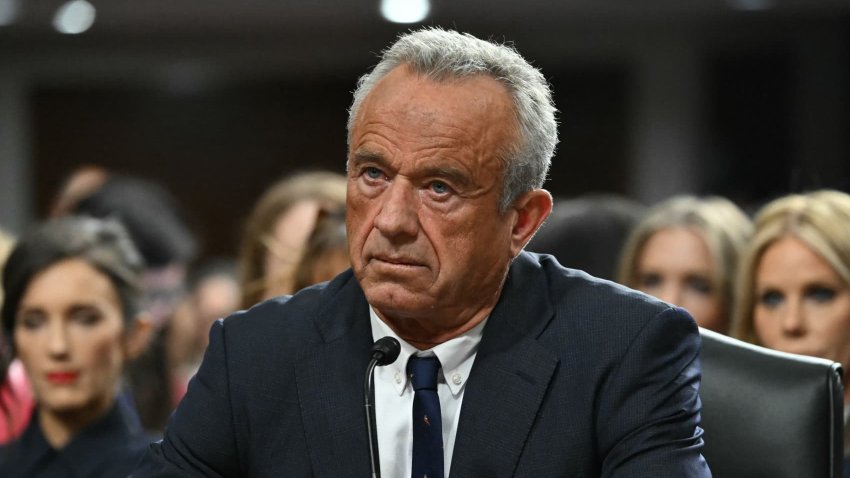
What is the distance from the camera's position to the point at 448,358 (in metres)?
1.99

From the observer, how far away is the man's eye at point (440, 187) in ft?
6.14

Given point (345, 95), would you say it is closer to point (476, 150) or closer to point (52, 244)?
point (52, 244)

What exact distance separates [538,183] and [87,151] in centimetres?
965

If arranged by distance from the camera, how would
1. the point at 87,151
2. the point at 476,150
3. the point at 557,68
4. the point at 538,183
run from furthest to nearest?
the point at 87,151, the point at 557,68, the point at 538,183, the point at 476,150

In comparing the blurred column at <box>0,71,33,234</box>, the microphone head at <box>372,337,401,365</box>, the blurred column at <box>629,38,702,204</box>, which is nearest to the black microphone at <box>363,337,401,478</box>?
the microphone head at <box>372,337,401,365</box>

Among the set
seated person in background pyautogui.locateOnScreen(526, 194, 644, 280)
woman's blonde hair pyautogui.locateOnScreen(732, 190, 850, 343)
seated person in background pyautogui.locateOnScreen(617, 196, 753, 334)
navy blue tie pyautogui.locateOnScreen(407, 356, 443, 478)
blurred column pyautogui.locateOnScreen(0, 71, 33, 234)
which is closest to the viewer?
navy blue tie pyautogui.locateOnScreen(407, 356, 443, 478)

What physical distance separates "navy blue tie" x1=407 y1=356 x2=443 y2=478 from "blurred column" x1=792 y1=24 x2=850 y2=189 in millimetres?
7645

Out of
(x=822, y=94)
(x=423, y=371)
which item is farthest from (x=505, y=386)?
(x=822, y=94)

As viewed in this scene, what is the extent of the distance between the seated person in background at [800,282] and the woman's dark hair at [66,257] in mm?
1517

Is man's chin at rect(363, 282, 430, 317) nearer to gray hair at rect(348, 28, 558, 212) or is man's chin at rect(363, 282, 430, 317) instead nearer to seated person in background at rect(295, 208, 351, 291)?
gray hair at rect(348, 28, 558, 212)

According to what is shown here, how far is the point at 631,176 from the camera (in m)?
10.5

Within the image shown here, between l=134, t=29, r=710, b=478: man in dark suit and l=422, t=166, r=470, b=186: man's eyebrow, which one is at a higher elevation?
l=422, t=166, r=470, b=186: man's eyebrow

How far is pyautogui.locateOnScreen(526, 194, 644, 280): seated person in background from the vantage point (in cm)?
394

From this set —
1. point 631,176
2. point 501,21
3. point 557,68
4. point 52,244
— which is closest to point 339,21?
point 501,21
